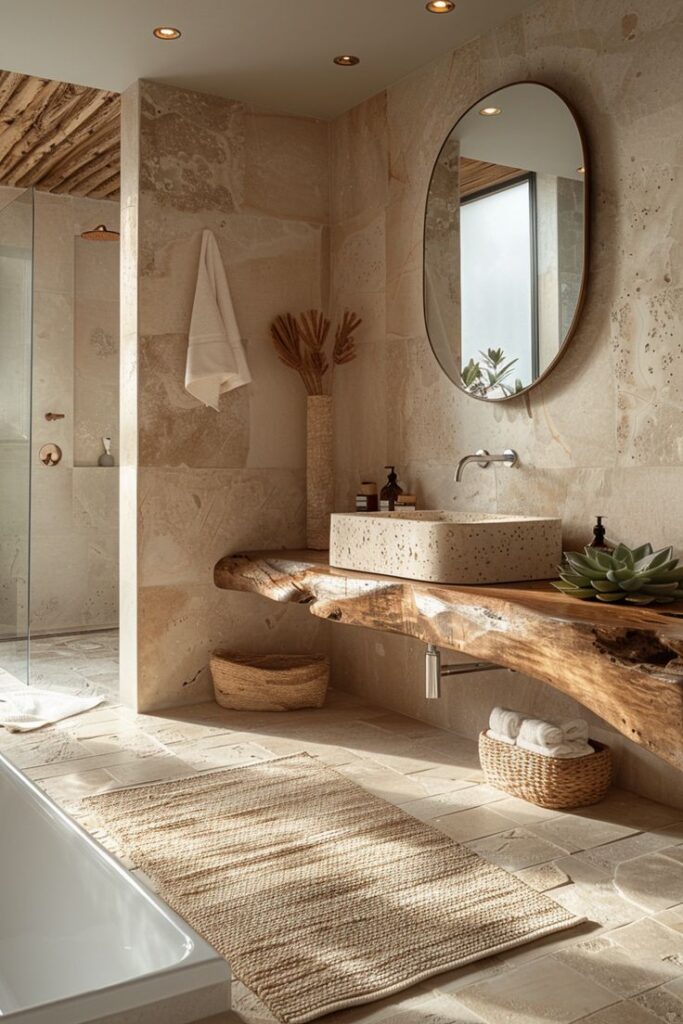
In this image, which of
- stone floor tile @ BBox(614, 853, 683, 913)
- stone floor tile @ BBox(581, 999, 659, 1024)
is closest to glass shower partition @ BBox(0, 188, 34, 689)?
stone floor tile @ BBox(614, 853, 683, 913)

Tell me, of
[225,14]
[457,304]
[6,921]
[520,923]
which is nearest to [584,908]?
[520,923]

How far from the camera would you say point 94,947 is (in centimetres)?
173

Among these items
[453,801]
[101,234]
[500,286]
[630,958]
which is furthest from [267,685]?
[101,234]

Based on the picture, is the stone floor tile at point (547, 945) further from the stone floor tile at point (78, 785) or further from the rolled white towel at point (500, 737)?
the stone floor tile at point (78, 785)

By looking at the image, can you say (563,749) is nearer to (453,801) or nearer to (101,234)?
(453,801)

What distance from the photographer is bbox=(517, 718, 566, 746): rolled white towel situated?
9.01 feet

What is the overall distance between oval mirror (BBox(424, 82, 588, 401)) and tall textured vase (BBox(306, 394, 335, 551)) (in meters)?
0.64

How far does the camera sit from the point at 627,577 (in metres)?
2.36

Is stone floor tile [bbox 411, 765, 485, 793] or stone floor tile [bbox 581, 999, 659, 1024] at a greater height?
stone floor tile [bbox 411, 765, 485, 793]

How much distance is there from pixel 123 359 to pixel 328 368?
88 centimetres

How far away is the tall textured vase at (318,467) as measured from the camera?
3986mm

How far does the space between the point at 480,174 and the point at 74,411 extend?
3.24m

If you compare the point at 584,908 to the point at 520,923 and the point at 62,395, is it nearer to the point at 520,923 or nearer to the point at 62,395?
the point at 520,923

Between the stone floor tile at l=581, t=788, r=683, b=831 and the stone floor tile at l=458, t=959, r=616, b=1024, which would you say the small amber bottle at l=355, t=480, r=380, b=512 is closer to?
the stone floor tile at l=581, t=788, r=683, b=831
